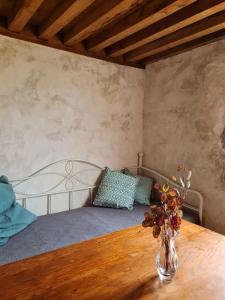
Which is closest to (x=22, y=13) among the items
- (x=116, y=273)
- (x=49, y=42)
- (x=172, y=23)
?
(x=49, y=42)

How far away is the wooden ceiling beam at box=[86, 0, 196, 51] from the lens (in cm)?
171

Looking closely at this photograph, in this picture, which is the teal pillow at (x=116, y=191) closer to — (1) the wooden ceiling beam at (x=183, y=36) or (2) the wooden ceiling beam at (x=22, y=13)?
(1) the wooden ceiling beam at (x=183, y=36)

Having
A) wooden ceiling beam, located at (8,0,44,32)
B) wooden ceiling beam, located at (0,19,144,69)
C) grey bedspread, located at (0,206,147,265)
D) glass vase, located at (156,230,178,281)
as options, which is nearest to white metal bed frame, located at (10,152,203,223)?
grey bedspread, located at (0,206,147,265)

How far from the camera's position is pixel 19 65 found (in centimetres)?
227

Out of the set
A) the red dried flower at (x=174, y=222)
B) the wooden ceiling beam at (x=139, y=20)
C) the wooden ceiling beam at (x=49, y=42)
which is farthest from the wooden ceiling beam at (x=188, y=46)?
the red dried flower at (x=174, y=222)

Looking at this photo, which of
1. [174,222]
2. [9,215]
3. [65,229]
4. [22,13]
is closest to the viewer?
[174,222]

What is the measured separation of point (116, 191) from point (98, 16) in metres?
1.69

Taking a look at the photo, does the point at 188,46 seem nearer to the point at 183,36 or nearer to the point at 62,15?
the point at 183,36

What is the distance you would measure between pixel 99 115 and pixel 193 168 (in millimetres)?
1200

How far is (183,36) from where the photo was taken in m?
2.25

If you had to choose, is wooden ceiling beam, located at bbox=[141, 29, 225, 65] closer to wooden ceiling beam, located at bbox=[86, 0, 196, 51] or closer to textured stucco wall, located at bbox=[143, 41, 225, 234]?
textured stucco wall, located at bbox=[143, 41, 225, 234]

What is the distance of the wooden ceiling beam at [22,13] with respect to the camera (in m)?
1.73

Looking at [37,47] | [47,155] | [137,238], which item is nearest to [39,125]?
[47,155]

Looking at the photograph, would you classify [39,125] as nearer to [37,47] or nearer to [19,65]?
[19,65]
